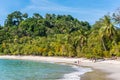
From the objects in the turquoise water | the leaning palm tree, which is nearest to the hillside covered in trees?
the leaning palm tree

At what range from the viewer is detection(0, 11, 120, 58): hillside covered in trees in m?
63.6

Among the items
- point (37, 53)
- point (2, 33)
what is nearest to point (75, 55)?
point (37, 53)

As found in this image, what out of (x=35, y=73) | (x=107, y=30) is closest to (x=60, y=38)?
(x=107, y=30)

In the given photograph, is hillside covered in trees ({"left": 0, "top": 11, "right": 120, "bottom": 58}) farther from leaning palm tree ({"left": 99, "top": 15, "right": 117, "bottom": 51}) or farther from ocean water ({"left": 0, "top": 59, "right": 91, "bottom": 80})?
ocean water ({"left": 0, "top": 59, "right": 91, "bottom": 80})

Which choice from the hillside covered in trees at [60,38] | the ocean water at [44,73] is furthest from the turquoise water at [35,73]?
the hillside covered in trees at [60,38]

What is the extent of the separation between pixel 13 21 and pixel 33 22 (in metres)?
24.0

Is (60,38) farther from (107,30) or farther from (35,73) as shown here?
(35,73)

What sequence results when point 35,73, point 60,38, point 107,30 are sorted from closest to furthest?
point 35,73, point 107,30, point 60,38

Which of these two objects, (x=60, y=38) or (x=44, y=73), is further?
(x=60, y=38)

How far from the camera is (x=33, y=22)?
13212cm

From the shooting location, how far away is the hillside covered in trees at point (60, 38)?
209 ft

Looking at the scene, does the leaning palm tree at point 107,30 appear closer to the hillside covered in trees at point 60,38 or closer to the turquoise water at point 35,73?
the hillside covered in trees at point 60,38

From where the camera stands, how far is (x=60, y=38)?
290 feet

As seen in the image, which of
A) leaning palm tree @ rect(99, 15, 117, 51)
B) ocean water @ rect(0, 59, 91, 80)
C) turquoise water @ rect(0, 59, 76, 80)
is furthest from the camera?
leaning palm tree @ rect(99, 15, 117, 51)
